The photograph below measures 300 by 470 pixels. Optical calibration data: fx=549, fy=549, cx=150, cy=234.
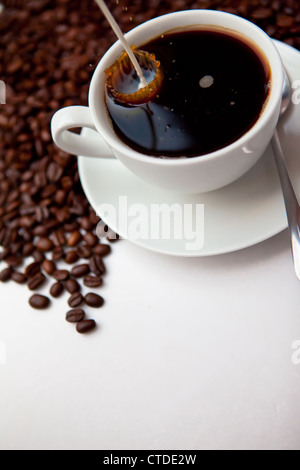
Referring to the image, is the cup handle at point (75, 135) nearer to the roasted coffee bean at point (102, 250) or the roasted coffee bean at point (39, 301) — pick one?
the roasted coffee bean at point (102, 250)

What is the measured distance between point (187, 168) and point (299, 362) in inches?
18.5

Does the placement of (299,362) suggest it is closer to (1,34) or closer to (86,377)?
(86,377)

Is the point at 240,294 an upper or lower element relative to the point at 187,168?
lower

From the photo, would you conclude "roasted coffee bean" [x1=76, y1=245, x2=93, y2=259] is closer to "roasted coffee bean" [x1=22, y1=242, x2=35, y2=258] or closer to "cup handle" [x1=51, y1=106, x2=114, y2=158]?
"roasted coffee bean" [x1=22, y1=242, x2=35, y2=258]

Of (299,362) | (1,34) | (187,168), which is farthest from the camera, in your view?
(1,34)

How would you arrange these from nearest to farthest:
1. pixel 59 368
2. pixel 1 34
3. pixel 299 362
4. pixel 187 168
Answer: pixel 187 168, pixel 299 362, pixel 59 368, pixel 1 34

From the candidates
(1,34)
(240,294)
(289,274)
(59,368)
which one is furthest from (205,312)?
(1,34)

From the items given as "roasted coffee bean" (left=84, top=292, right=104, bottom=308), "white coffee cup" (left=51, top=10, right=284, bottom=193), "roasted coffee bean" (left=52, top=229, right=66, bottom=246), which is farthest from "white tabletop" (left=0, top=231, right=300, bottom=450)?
"white coffee cup" (left=51, top=10, right=284, bottom=193)

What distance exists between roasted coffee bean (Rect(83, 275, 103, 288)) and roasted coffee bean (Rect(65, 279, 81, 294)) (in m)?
0.02

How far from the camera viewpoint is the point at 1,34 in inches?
65.3

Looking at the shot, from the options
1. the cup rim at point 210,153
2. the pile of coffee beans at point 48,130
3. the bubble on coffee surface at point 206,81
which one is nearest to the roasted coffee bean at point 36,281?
the pile of coffee beans at point 48,130

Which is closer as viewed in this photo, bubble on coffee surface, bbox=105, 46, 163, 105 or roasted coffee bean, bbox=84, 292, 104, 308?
bubble on coffee surface, bbox=105, 46, 163, 105

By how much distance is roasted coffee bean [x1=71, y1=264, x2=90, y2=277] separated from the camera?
1.29 metres
